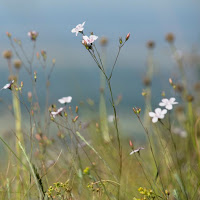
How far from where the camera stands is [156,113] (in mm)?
1744

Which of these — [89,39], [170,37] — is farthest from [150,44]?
[89,39]

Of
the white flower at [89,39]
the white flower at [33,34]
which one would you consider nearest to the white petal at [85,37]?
the white flower at [89,39]

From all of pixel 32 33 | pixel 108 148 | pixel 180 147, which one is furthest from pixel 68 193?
pixel 180 147

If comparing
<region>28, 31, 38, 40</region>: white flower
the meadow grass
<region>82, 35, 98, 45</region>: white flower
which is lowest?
the meadow grass

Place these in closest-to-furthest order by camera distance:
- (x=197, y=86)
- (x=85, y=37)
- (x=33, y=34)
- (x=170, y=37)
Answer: (x=85, y=37)
(x=33, y=34)
(x=170, y=37)
(x=197, y=86)

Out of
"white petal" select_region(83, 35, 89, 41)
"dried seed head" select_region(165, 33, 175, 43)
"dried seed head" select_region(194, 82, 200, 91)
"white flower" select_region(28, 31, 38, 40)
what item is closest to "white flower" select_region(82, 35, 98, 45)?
"white petal" select_region(83, 35, 89, 41)

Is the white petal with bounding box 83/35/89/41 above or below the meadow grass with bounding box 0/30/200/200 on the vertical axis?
above

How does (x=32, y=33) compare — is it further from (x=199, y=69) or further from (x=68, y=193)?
(x=199, y=69)

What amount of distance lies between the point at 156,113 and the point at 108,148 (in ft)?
2.75

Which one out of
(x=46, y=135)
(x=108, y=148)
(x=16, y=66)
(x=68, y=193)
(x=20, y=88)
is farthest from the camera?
(x=16, y=66)

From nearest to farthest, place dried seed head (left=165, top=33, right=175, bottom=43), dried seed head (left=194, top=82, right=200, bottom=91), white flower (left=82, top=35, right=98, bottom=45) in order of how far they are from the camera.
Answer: white flower (left=82, top=35, right=98, bottom=45) → dried seed head (left=165, top=33, right=175, bottom=43) → dried seed head (left=194, top=82, right=200, bottom=91)

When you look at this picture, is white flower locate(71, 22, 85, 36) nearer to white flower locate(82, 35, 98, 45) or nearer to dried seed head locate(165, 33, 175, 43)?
white flower locate(82, 35, 98, 45)

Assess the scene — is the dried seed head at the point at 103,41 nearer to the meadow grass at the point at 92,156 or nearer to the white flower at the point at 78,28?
the meadow grass at the point at 92,156

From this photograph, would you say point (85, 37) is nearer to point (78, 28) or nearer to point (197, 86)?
Answer: point (78, 28)
